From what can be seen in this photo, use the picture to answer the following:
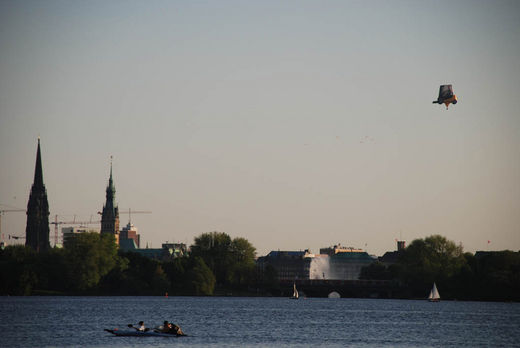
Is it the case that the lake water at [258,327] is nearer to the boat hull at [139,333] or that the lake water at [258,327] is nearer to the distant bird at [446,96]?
the boat hull at [139,333]

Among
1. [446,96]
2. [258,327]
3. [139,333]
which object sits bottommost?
[139,333]

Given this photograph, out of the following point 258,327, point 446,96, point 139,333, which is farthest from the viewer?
point 446,96

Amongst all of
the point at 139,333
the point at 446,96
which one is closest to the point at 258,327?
the point at 139,333

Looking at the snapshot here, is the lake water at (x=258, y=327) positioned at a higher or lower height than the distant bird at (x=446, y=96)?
lower

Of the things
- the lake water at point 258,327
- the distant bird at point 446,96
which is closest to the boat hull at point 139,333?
the lake water at point 258,327

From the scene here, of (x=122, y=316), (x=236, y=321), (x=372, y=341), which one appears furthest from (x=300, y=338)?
(x=122, y=316)

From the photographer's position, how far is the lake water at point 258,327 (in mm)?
116562

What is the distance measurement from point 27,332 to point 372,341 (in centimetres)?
3977

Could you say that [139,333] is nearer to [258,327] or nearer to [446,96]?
[258,327]

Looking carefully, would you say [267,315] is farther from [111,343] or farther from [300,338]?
[111,343]

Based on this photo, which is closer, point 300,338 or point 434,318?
point 300,338

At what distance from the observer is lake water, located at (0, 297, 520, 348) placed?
116562 millimetres

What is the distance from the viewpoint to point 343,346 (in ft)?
374

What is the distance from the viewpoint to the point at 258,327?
463 ft
